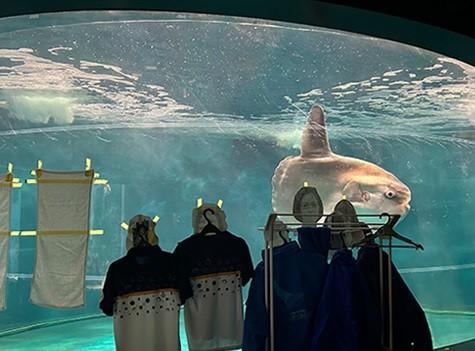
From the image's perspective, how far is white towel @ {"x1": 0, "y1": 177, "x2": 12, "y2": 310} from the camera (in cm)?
357

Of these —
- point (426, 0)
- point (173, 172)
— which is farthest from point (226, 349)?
point (173, 172)

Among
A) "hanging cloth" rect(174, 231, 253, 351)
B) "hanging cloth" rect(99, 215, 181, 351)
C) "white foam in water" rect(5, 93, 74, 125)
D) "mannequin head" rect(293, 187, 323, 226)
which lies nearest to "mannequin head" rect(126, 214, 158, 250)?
"hanging cloth" rect(99, 215, 181, 351)

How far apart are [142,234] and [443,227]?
12972 millimetres

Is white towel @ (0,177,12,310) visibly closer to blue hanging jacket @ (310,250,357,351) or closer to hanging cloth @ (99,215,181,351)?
hanging cloth @ (99,215,181,351)

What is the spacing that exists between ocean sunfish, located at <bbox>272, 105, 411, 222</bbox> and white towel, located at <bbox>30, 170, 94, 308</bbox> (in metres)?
4.31

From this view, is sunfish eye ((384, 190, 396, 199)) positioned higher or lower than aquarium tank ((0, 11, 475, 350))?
lower

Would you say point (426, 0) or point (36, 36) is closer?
point (426, 0)

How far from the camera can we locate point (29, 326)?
841 centimetres

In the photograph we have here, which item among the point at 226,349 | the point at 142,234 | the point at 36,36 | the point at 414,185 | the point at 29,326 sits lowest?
the point at 29,326

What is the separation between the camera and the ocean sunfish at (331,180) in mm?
7594

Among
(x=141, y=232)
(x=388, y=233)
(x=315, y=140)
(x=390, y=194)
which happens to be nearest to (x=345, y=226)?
(x=388, y=233)

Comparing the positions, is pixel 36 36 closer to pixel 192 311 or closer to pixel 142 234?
pixel 142 234

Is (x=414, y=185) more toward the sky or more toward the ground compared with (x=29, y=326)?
more toward the sky

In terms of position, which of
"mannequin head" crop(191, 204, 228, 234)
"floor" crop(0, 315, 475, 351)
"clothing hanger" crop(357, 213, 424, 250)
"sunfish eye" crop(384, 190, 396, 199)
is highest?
"sunfish eye" crop(384, 190, 396, 199)
